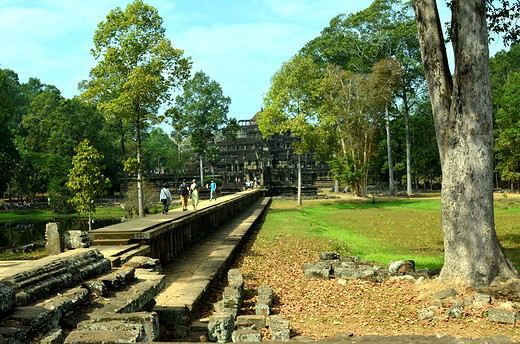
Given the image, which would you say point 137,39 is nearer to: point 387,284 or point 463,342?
point 387,284

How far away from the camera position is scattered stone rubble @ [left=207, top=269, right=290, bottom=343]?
458 cm

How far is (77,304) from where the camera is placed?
13.2ft

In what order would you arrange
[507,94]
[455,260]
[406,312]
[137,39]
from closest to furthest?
[406,312] < [455,260] < [137,39] < [507,94]

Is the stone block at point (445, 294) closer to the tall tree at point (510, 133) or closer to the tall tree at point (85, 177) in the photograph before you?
the tall tree at point (85, 177)

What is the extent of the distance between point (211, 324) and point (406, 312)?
10.6 feet

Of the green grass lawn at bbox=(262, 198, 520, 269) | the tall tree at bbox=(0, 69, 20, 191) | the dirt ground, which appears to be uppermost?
the tall tree at bbox=(0, 69, 20, 191)

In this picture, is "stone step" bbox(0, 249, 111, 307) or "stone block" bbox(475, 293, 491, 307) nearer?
"stone step" bbox(0, 249, 111, 307)

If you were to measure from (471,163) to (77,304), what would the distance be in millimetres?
6517

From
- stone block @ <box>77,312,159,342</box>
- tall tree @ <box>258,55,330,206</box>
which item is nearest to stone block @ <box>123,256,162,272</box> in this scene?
stone block @ <box>77,312,159,342</box>

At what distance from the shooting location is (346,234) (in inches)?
643

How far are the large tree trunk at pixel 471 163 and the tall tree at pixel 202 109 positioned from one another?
48.1 metres

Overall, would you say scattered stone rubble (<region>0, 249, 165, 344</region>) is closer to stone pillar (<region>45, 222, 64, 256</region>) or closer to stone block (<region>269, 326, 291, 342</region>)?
A: stone block (<region>269, 326, 291, 342</region>)

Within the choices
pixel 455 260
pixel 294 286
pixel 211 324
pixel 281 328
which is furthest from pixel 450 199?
pixel 211 324

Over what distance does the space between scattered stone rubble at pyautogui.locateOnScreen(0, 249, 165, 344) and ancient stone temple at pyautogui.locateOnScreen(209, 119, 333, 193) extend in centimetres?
5245
